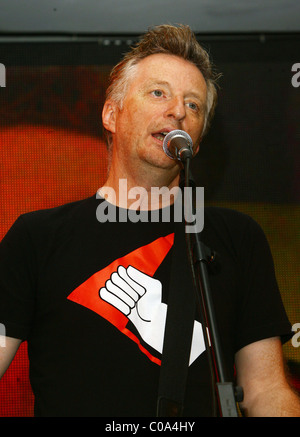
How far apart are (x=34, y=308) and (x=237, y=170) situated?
1064 mm

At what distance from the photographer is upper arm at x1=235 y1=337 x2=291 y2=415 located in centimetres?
157

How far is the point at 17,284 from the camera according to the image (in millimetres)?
1633

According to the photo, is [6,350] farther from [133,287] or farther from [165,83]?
[165,83]

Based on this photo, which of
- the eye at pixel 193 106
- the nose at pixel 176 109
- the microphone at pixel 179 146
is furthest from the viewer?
the eye at pixel 193 106

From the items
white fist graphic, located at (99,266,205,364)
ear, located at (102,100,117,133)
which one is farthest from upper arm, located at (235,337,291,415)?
ear, located at (102,100,117,133)

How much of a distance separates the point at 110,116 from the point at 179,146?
2.71ft

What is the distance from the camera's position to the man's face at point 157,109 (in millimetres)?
1751

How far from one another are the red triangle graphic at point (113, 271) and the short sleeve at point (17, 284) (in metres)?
0.14

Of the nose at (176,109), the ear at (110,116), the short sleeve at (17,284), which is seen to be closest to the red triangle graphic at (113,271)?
the short sleeve at (17,284)

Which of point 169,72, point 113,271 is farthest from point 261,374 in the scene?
point 169,72

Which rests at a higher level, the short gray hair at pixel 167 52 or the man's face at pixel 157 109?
the short gray hair at pixel 167 52

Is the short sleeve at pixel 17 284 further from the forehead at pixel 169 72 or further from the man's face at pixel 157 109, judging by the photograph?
the forehead at pixel 169 72

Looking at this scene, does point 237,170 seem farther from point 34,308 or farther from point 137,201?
point 34,308
